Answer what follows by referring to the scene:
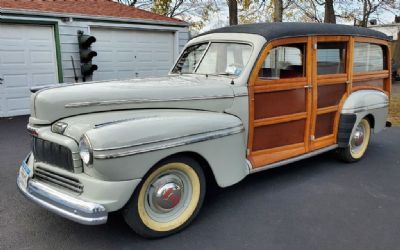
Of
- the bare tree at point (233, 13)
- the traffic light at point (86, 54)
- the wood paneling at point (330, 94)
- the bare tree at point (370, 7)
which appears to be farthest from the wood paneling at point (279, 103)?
the bare tree at point (370, 7)

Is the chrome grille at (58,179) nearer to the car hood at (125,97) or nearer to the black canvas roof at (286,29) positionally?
the car hood at (125,97)

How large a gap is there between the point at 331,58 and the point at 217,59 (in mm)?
1662

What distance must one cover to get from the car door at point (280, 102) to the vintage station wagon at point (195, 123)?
0.04ft

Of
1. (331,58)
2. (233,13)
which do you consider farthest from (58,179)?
(233,13)

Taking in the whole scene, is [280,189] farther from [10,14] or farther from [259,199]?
[10,14]

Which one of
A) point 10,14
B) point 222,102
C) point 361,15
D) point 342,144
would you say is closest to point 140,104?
point 222,102

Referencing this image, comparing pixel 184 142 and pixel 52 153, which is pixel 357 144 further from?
pixel 52 153

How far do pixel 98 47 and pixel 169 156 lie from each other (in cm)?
851

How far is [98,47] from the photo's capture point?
35.4 feet

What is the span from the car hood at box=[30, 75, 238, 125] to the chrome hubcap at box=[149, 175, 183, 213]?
0.71 metres

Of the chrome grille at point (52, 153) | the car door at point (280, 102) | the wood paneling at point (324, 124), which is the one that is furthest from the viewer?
the wood paneling at point (324, 124)

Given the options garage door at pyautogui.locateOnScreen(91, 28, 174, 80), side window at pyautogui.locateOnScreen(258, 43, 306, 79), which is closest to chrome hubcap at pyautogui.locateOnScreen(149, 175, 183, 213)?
side window at pyautogui.locateOnScreen(258, 43, 306, 79)

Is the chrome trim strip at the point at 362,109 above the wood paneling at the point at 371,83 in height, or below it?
below

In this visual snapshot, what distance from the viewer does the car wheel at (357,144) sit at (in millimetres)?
5242
